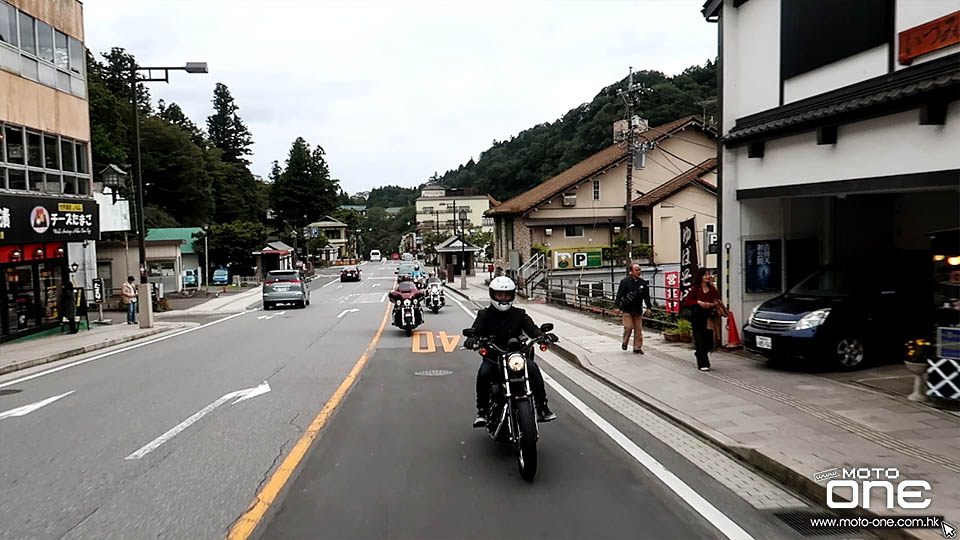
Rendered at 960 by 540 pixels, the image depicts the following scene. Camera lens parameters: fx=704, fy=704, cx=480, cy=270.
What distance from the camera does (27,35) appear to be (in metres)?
19.6

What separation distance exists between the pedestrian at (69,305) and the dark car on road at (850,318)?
18891 millimetres

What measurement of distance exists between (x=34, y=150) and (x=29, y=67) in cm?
229

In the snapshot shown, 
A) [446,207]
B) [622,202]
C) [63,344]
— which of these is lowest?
[63,344]

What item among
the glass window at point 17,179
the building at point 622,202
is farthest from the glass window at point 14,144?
the building at point 622,202

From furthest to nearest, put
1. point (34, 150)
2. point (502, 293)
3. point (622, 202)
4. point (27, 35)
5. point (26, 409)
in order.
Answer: point (622, 202)
point (34, 150)
point (27, 35)
point (26, 409)
point (502, 293)

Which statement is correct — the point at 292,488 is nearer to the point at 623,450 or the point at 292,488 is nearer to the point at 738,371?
the point at 623,450

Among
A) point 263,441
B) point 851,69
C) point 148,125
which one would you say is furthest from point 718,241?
point 148,125

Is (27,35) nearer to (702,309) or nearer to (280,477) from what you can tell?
(280,477)

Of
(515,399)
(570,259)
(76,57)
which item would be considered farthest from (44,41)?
(570,259)

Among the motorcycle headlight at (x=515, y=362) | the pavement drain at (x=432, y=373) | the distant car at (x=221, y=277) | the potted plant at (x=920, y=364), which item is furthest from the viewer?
the distant car at (x=221, y=277)

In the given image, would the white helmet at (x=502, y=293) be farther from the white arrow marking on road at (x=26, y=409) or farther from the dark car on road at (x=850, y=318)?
the white arrow marking on road at (x=26, y=409)

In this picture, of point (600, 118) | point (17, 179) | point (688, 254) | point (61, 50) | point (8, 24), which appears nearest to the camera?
point (688, 254)

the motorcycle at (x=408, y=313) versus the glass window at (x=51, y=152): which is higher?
the glass window at (x=51, y=152)

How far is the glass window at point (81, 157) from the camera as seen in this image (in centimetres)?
2228
